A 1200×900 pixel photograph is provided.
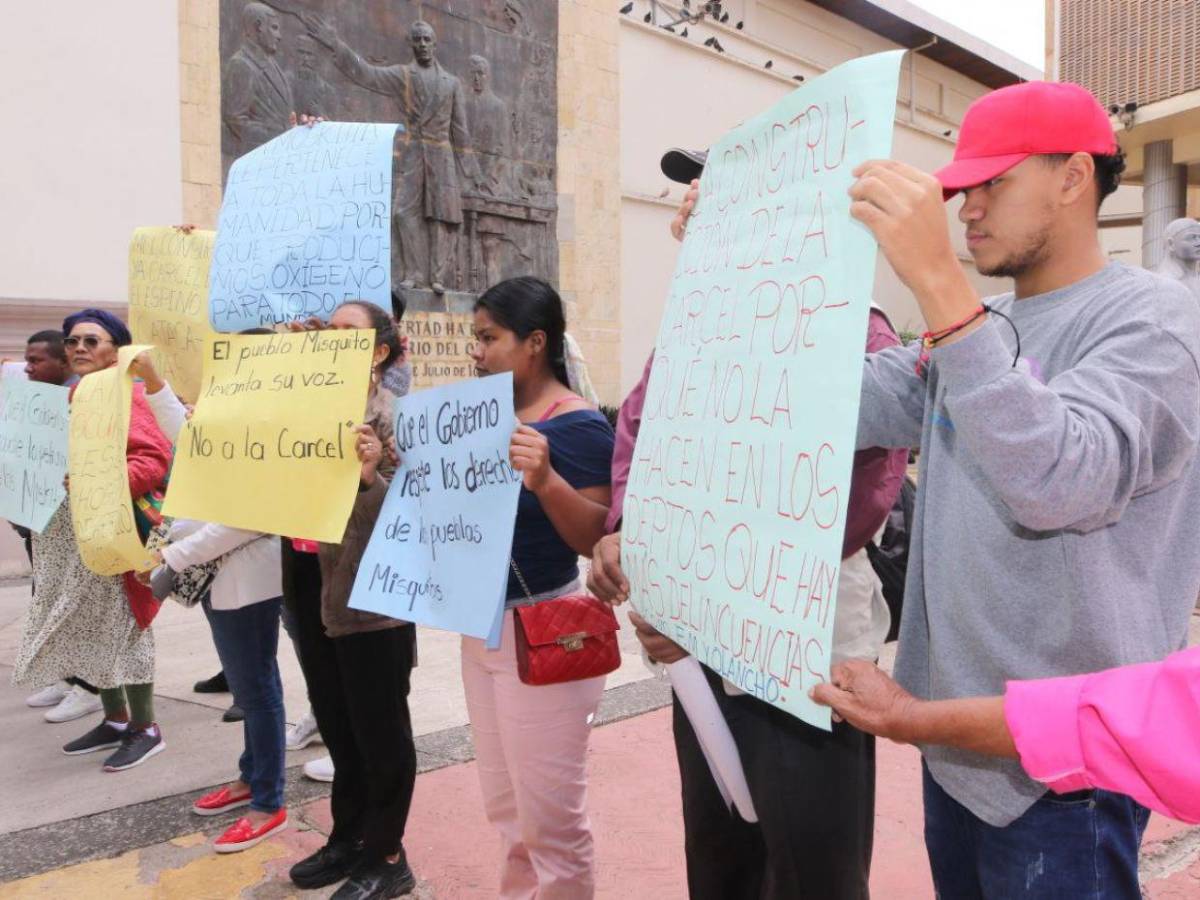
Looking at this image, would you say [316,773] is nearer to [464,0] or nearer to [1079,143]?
[1079,143]

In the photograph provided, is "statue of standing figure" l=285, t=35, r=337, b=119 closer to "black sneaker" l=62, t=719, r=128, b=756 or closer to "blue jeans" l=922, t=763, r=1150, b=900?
"black sneaker" l=62, t=719, r=128, b=756

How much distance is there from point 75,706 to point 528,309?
3.58m

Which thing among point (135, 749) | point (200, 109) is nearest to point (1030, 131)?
point (135, 749)

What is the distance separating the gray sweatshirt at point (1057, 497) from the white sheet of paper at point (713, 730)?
1.26ft

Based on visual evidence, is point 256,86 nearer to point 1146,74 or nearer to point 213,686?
point 213,686

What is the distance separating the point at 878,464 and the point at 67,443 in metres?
3.20

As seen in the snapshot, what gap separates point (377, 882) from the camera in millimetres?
2953

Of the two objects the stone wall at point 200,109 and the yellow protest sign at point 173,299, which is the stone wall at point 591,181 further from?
the yellow protest sign at point 173,299

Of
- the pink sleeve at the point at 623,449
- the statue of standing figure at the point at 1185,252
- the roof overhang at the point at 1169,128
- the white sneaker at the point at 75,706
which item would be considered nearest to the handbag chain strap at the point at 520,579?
the pink sleeve at the point at 623,449

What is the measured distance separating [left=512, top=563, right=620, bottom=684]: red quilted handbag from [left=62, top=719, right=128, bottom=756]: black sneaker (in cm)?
279

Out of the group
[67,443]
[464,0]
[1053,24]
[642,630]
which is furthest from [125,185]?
[1053,24]

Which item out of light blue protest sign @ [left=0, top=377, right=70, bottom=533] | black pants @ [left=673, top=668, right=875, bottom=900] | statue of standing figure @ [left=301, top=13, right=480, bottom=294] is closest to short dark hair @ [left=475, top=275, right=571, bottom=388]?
black pants @ [left=673, top=668, right=875, bottom=900]

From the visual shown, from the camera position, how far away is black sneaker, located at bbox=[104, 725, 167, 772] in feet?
13.5

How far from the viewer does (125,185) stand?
9.50 meters
